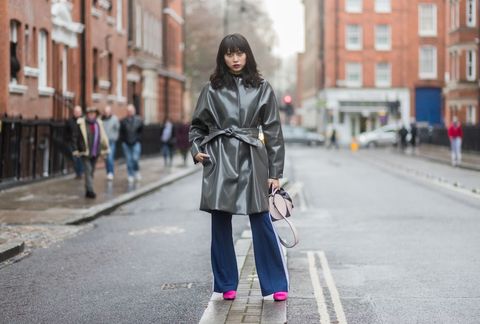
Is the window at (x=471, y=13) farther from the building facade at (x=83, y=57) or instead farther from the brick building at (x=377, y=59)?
the brick building at (x=377, y=59)

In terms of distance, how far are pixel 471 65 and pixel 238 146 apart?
47.3 meters

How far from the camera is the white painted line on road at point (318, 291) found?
6.42 meters

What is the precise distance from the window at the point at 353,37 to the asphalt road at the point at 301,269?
202 ft

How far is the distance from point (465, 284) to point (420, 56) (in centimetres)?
6862

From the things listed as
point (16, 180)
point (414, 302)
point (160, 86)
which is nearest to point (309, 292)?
point (414, 302)

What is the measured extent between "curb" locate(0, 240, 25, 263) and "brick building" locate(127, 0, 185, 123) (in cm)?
3019

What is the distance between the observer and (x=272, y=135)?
6562mm

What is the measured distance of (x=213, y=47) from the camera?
8331cm

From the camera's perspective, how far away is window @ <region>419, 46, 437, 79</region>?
73938 mm

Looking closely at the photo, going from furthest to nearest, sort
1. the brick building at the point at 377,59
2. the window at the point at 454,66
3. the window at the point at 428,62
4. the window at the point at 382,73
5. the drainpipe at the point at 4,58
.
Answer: the window at the point at 382,73
the brick building at the point at 377,59
the window at the point at 428,62
the window at the point at 454,66
the drainpipe at the point at 4,58

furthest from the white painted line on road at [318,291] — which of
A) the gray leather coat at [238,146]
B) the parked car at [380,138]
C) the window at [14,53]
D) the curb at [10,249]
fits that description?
the parked car at [380,138]

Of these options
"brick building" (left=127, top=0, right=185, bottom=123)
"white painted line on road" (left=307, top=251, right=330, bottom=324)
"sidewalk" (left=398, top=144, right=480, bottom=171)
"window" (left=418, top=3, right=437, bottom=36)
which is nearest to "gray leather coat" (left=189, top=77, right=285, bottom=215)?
"white painted line on road" (left=307, top=251, right=330, bottom=324)

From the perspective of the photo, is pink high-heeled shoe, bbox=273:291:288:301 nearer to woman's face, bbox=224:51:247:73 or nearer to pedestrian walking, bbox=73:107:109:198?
woman's face, bbox=224:51:247:73

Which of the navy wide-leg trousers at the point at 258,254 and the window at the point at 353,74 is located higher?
the window at the point at 353,74
